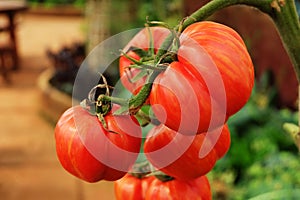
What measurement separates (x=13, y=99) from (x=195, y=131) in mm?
5318

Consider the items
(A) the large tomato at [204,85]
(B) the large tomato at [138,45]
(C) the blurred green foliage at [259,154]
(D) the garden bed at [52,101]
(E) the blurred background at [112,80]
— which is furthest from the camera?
(D) the garden bed at [52,101]

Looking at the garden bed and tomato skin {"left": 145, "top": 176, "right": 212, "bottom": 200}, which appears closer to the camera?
tomato skin {"left": 145, "top": 176, "right": 212, "bottom": 200}

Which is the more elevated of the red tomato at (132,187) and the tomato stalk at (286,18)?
the tomato stalk at (286,18)

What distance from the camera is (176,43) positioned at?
0.63m

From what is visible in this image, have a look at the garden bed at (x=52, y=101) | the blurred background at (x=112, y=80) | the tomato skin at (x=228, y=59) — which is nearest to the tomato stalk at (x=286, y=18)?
the tomato skin at (x=228, y=59)

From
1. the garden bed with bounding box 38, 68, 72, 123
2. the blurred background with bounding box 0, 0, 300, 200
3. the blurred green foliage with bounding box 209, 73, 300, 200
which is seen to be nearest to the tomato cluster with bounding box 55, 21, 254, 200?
the blurred background with bounding box 0, 0, 300, 200

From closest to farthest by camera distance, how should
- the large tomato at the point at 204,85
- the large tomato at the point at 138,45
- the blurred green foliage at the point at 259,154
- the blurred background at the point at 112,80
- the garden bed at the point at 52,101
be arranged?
the large tomato at the point at 204,85 < the large tomato at the point at 138,45 < the blurred green foliage at the point at 259,154 < the blurred background at the point at 112,80 < the garden bed at the point at 52,101

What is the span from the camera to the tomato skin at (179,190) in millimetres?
763

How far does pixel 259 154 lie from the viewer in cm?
325

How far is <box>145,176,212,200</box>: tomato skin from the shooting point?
76cm

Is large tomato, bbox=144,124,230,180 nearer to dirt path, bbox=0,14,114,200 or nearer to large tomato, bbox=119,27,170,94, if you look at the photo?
large tomato, bbox=119,27,170,94

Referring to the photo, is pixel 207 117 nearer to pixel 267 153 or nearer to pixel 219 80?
pixel 219 80

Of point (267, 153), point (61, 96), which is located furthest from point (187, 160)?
point (61, 96)

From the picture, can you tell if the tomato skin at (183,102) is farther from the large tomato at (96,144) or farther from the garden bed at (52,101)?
the garden bed at (52,101)
